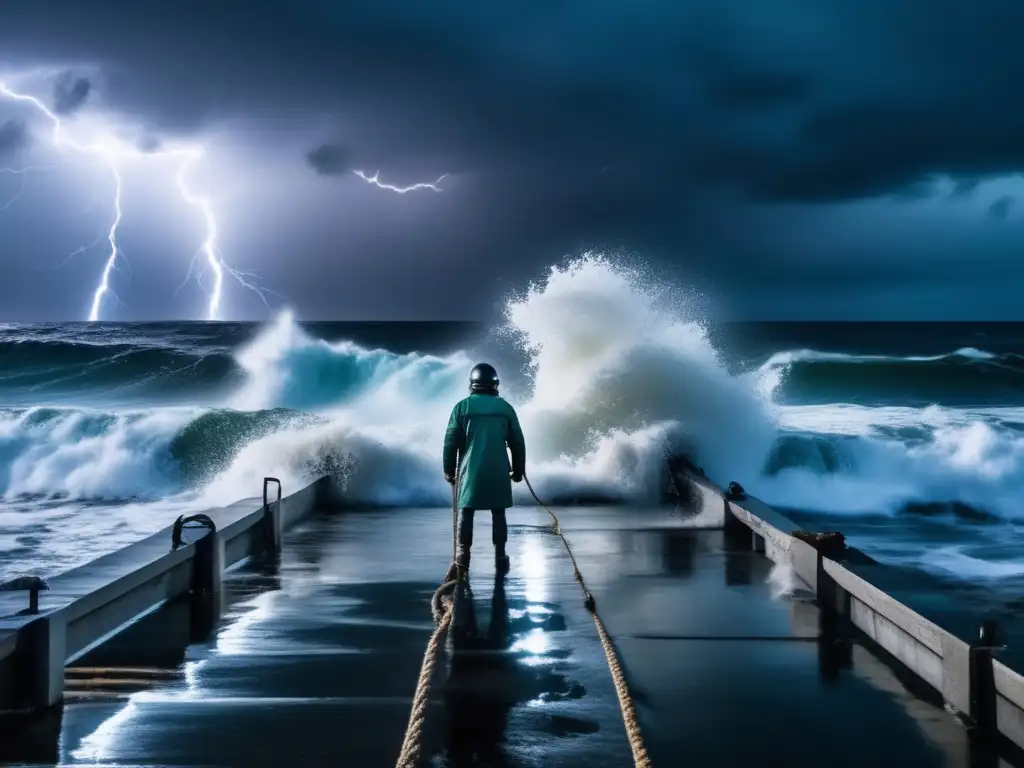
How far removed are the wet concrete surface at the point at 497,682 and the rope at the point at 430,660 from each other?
3.1 inches

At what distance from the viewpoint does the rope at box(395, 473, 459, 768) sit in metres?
5.41

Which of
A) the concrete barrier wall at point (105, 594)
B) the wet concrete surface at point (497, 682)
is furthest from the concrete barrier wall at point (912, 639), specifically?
the concrete barrier wall at point (105, 594)

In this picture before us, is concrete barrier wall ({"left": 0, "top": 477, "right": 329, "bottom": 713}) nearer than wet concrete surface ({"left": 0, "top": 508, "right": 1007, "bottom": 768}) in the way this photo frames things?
No

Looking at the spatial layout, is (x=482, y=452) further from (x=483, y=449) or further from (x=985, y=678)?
(x=985, y=678)

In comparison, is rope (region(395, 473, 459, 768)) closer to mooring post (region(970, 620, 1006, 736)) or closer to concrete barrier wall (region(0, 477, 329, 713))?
concrete barrier wall (region(0, 477, 329, 713))

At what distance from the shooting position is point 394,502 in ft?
59.6

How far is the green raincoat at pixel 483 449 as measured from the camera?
10523 millimetres

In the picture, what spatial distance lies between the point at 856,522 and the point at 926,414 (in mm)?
36021

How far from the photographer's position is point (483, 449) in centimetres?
1057

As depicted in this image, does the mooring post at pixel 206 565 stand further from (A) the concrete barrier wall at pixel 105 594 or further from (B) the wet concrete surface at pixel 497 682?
(B) the wet concrete surface at pixel 497 682

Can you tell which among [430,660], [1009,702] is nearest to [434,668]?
[430,660]

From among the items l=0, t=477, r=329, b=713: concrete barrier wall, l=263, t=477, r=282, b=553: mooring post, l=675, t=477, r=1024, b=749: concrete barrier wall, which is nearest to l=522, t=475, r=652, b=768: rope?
l=675, t=477, r=1024, b=749: concrete barrier wall

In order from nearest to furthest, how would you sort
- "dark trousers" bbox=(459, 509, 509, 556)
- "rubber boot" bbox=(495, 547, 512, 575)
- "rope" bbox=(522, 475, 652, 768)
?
"rope" bbox=(522, 475, 652, 768), "dark trousers" bbox=(459, 509, 509, 556), "rubber boot" bbox=(495, 547, 512, 575)

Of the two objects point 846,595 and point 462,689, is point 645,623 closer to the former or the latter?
point 846,595
